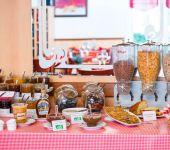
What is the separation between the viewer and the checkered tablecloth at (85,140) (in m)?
1.62

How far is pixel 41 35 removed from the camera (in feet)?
7.84

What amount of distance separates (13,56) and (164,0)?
118cm

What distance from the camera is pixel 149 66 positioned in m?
2.07

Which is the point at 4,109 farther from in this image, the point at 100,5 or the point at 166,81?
the point at 100,5

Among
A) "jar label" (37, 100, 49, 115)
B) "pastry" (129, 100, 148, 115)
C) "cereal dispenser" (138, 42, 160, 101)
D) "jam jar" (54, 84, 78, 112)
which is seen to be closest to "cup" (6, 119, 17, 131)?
"jar label" (37, 100, 49, 115)

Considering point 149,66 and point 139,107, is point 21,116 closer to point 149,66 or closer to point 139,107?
point 139,107

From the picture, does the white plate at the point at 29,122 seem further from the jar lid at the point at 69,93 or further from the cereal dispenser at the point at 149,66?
the cereal dispenser at the point at 149,66

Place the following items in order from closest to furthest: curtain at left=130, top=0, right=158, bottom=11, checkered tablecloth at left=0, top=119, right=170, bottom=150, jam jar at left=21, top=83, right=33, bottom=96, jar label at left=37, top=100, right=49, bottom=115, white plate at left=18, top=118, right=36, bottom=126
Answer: checkered tablecloth at left=0, top=119, right=170, bottom=150
white plate at left=18, top=118, right=36, bottom=126
jar label at left=37, top=100, right=49, bottom=115
jam jar at left=21, top=83, right=33, bottom=96
curtain at left=130, top=0, right=158, bottom=11

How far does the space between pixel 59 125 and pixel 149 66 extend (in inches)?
28.5

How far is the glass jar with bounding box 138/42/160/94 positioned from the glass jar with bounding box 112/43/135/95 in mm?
65

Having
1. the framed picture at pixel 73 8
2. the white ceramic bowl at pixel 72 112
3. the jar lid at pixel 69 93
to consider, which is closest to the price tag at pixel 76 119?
the white ceramic bowl at pixel 72 112

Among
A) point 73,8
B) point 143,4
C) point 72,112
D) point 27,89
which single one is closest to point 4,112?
point 27,89

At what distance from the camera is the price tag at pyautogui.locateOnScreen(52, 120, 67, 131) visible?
1687 mm

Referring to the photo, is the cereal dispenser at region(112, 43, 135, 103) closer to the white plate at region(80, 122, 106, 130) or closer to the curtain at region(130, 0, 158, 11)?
the white plate at region(80, 122, 106, 130)
